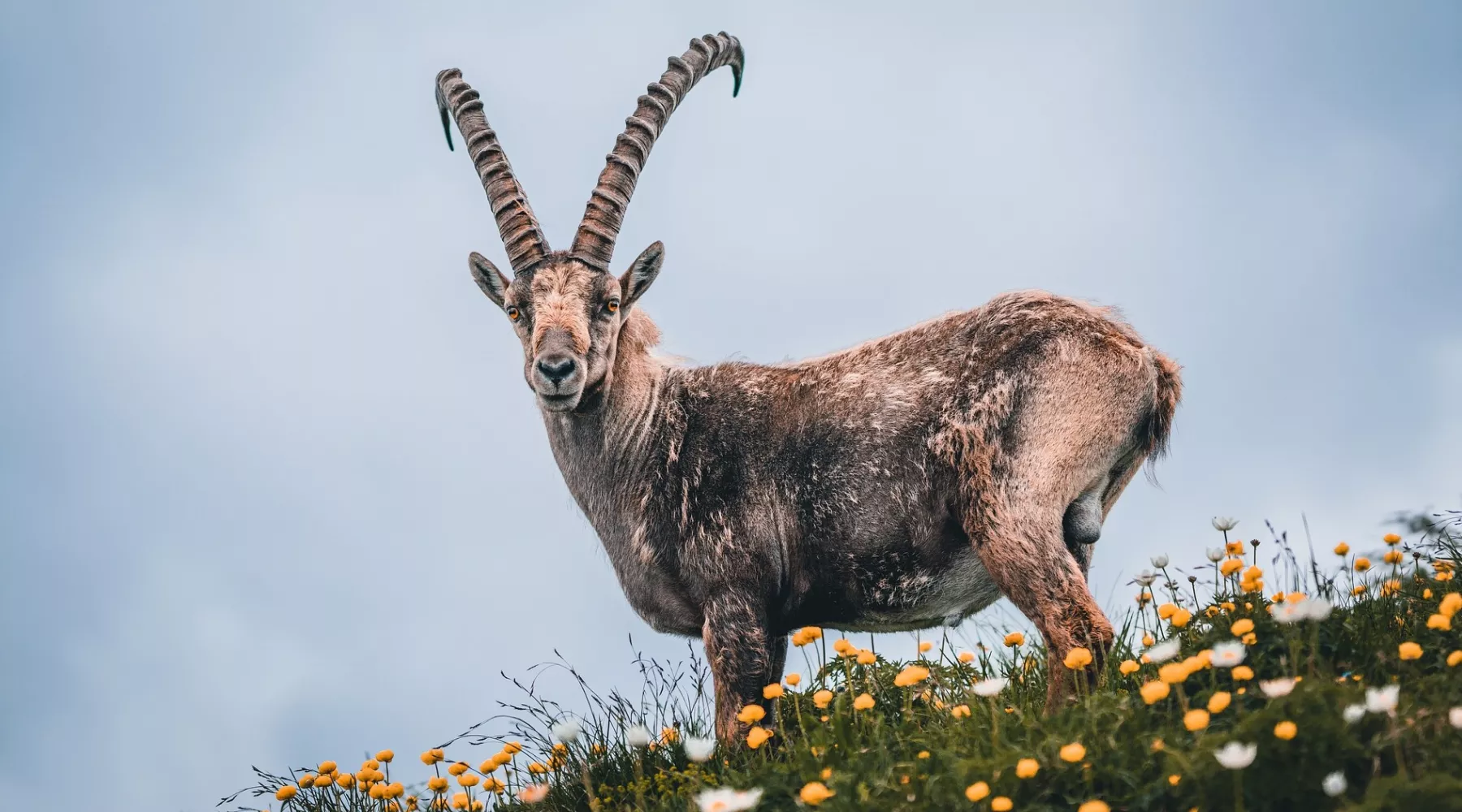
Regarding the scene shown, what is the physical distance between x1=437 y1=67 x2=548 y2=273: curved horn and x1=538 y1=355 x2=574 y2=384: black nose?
3.38ft

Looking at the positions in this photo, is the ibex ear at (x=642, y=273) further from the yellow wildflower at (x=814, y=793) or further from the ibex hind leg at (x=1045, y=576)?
the yellow wildflower at (x=814, y=793)

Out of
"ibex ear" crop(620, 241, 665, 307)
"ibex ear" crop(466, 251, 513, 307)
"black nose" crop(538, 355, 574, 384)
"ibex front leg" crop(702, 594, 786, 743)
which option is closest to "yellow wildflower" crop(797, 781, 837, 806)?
"ibex front leg" crop(702, 594, 786, 743)

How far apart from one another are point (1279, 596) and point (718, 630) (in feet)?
9.32

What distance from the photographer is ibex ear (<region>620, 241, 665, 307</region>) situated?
26.0ft

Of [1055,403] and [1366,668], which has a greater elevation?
[1055,403]

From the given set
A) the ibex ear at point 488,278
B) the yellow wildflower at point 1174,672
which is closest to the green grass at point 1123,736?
the yellow wildflower at point 1174,672

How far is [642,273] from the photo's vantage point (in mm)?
7992

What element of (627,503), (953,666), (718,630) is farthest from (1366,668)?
(627,503)

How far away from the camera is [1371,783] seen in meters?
3.73

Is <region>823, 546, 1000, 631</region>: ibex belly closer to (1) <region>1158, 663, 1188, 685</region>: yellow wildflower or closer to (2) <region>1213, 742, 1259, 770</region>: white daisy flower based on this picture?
(1) <region>1158, 663, 1188, 685</region>: yellow wildflower

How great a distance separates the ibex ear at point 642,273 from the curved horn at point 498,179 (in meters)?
0.55

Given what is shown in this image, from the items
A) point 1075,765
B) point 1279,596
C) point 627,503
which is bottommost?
point 1075,765

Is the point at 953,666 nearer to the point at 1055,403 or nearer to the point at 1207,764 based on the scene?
the point at 1055,403

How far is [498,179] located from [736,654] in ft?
11.4
